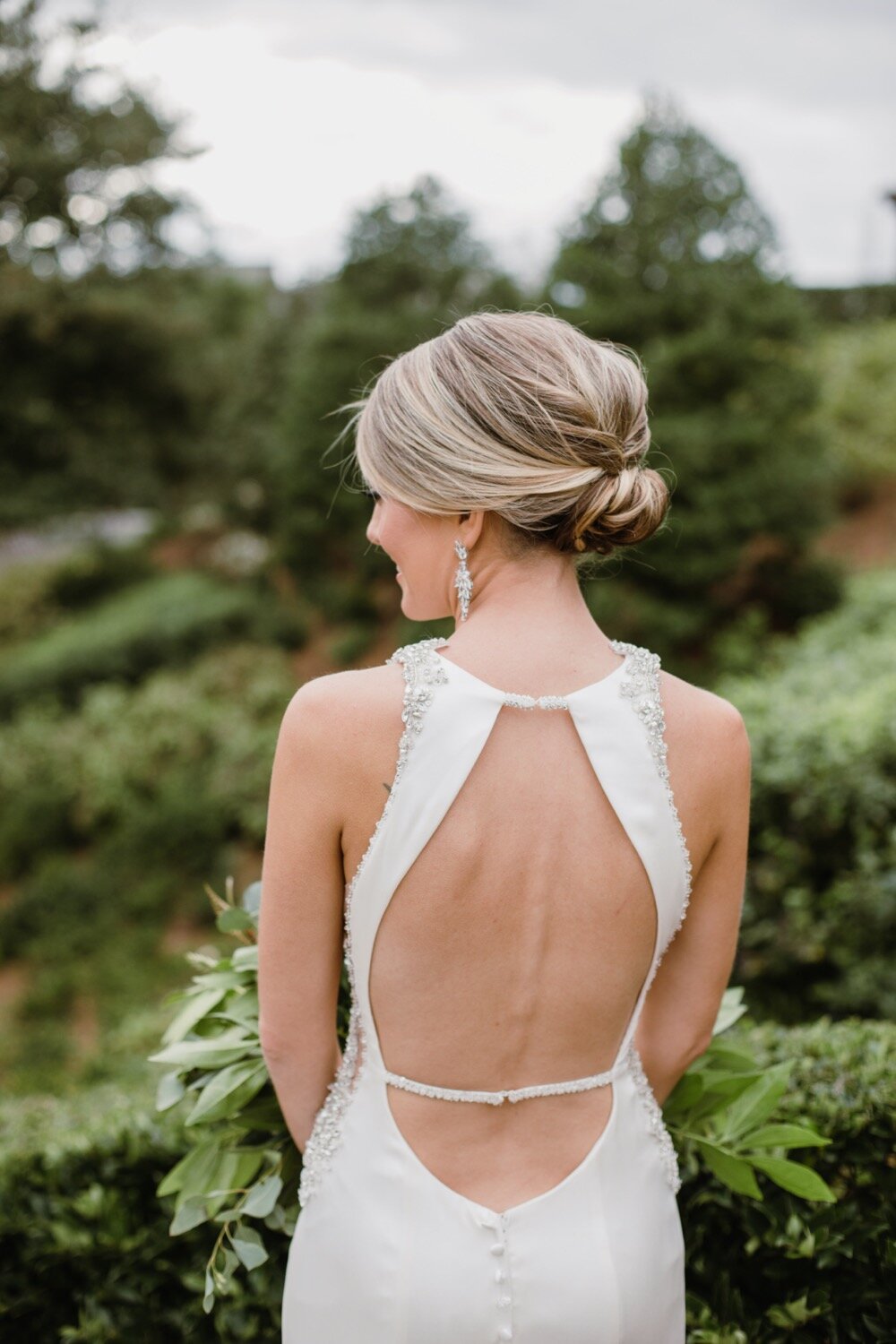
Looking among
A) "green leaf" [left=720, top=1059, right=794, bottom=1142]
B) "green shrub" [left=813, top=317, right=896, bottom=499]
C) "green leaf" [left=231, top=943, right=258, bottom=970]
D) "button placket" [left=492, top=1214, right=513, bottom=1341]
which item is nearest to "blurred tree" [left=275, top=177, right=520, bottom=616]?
"green shrub" [left=813, top=317, right=896, bottom=499]

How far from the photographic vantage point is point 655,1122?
5.07ft

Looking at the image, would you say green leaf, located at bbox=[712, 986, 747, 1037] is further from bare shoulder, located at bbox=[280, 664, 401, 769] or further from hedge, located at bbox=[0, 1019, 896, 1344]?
bare shoulder, located at bbox=[280, 664, 401, 769]

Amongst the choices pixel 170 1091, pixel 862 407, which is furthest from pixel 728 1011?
pixel 862 407

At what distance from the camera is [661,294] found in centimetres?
1043

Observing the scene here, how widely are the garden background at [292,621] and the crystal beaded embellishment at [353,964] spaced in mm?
718

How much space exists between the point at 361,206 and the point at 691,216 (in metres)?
4.43

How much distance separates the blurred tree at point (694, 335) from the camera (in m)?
10.2

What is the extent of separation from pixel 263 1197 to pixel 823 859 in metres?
3.51

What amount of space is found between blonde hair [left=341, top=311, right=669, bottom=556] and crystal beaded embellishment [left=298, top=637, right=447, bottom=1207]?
0.20 meters

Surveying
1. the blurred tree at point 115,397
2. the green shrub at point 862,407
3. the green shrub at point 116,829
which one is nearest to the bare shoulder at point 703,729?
the green shrub at point 116,829

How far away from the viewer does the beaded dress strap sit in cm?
138

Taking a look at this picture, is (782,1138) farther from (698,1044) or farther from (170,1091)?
(170,1091)

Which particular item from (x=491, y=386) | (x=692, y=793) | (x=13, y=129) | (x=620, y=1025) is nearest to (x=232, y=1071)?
(x=620, y=1025)

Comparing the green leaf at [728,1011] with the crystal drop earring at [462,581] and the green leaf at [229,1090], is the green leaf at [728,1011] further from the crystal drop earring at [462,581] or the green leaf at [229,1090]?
the crystal drop earring at [462,581]
